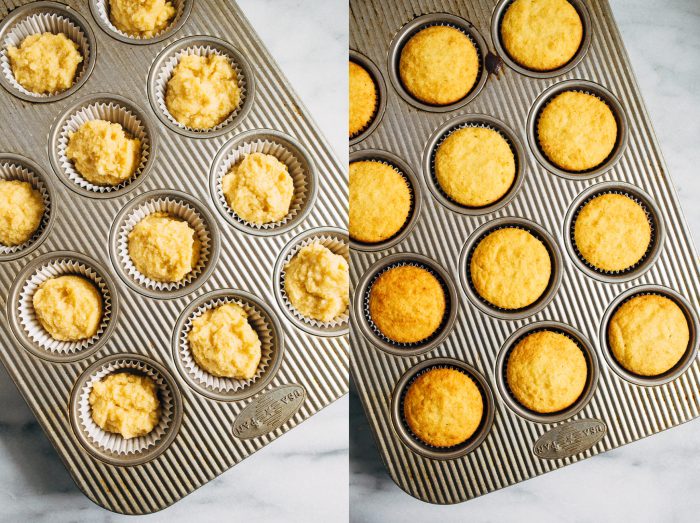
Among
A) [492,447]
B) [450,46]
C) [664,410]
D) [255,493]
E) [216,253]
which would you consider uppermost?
[450,46]

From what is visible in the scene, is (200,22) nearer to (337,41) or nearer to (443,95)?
(337,41)

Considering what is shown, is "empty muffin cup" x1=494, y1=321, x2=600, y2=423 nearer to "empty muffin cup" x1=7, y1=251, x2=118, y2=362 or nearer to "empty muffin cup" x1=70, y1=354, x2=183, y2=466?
"empty muffin cup" x1=70, y1=354, x2=183, y2=466

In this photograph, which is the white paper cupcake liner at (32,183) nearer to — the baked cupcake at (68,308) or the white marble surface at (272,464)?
the baked cupcake at (68,308)

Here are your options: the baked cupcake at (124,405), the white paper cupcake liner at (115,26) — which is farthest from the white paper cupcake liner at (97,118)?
the baked cupcake at (124,405)

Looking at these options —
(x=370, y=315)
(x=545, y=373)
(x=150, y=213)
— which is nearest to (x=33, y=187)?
(x=150, y=213)

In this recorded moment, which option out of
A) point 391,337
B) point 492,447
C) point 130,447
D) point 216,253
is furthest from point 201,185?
point 492,447

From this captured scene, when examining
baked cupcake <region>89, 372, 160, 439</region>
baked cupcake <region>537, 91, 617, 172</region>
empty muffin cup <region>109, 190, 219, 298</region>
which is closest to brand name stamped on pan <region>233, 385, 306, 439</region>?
baked cupcake <region>89, 372, 160, 439</region>
